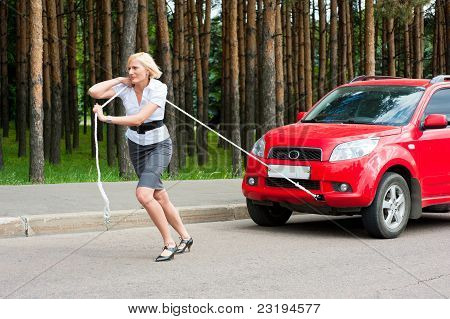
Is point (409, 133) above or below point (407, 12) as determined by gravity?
below

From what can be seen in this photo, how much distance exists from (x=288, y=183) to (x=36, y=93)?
716cm

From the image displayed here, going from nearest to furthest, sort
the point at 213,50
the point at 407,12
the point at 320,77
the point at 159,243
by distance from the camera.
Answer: the point at 159,243, the point at 407,12, the point at 320,77, the point at 213,50

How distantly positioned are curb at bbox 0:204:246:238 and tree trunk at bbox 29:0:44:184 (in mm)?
5320

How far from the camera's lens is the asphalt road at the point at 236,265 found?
595cm

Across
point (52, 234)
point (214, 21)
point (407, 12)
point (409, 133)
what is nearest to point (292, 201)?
point (409, 133)

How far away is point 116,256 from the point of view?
25.1 feet

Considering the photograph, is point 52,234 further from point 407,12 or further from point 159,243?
point 407,12

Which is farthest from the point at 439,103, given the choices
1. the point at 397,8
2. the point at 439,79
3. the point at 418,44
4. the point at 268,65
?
the point at 418,44

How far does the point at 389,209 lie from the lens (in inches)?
348

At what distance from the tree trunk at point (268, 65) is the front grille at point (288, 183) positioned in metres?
8.16

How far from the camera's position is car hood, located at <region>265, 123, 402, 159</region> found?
28.7 feet

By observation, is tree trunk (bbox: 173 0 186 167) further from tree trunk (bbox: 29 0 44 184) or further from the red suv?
the red suv

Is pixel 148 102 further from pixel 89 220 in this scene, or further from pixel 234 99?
pixel 234 99
